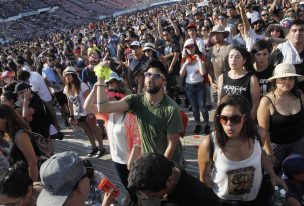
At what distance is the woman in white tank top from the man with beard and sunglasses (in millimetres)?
501

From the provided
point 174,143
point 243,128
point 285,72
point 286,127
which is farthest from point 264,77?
point 243,128

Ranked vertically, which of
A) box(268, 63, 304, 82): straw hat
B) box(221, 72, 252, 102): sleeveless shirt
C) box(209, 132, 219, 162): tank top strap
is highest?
box(268, 63, 304, 82): straw hat

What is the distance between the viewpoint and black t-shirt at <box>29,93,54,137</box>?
180 inches

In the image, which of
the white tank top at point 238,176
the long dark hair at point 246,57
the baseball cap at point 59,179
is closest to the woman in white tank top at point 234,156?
the white tank top at point 238,176

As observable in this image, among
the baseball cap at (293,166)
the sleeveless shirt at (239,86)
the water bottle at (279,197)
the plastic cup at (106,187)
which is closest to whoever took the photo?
the plastic cup at (106,187)

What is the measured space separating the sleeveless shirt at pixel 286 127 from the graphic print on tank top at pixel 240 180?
847mm

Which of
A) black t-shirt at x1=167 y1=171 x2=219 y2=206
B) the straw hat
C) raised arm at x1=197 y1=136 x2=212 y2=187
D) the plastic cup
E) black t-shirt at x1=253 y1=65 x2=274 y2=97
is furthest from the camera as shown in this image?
black t-shirt at x1=253 y1=65 x2=274 y2=97

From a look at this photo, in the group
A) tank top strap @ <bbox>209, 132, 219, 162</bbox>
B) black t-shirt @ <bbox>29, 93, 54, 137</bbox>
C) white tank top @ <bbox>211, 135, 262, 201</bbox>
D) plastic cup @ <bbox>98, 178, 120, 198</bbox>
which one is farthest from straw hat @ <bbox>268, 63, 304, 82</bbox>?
black t-shirt @ <bbox>29, 93, 54, 137</bbox>

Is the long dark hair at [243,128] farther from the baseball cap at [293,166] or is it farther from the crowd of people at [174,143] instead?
the baseball cap at [293,166]

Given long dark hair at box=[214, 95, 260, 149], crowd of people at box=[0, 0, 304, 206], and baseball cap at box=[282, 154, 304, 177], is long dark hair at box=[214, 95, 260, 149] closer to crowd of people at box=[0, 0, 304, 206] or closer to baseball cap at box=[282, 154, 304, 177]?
crowd of people at box=[0, 0, 304, 206]

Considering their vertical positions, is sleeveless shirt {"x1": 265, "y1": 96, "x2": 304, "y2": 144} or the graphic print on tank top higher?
sleeveless shirt {"x1": 265, "y1": 96, "x2": 304, "y2": 144}

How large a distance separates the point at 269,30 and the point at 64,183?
5.14 m

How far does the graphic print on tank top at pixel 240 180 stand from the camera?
8.05 feet

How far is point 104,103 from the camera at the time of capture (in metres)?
3.13
